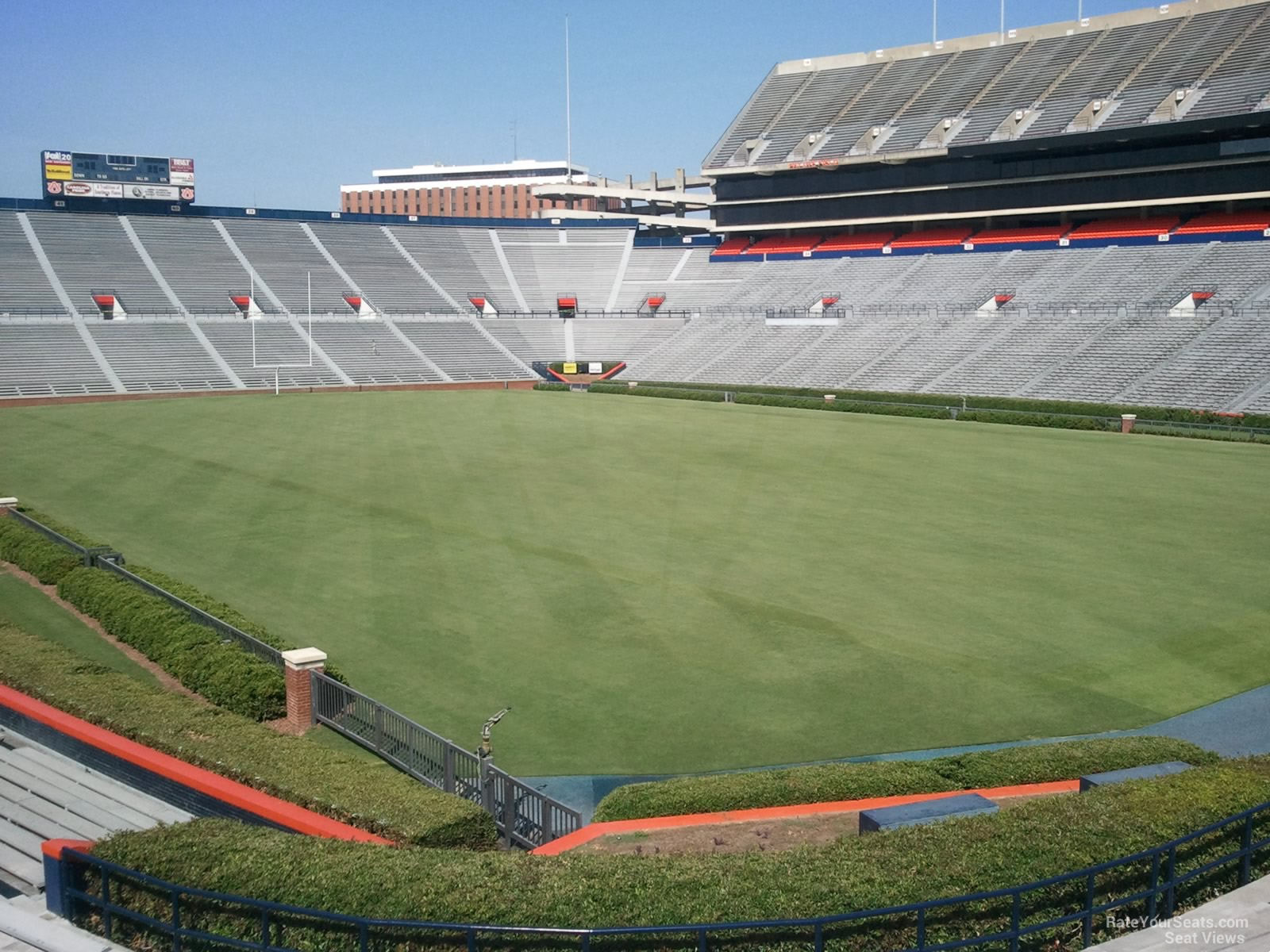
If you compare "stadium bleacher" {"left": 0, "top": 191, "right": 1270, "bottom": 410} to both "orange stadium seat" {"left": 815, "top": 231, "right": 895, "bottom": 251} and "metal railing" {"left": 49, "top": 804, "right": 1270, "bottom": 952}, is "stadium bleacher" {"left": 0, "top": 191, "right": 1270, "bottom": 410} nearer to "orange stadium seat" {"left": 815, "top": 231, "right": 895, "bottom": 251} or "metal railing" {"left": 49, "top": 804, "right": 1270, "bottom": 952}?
"orange stadium seat" {"left": 815, "top": 231, "right": 895, "bottom": 251}

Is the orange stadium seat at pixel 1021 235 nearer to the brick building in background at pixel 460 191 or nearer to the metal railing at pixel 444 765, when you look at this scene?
the metal railing at pixel 444 765

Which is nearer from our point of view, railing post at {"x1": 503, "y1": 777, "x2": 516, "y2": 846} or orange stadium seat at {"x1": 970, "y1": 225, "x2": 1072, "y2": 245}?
railing post at {"x1": 503, "y1": 777, "x2": 516, "y2": 846}

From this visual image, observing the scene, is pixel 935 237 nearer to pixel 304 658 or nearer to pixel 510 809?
pixel 304 658

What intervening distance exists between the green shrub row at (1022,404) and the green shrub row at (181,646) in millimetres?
41871

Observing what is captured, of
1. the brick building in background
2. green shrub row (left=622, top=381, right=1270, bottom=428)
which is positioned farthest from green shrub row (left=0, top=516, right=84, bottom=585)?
the brick building in background

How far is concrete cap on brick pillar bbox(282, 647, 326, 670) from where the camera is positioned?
1522cm

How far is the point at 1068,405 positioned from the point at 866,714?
39788mm

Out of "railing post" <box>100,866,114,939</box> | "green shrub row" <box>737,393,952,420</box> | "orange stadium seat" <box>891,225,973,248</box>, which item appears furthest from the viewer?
"orange stadium seat" <box>891,225,973,248</box>

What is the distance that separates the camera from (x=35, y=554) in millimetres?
22766

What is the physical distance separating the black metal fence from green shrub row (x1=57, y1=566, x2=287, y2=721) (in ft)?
1.25

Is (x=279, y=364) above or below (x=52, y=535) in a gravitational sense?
above

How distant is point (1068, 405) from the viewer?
51.3 m

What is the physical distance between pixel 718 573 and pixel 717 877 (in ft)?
49.2

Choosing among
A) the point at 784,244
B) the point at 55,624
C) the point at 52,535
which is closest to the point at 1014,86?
the point at 784,244
